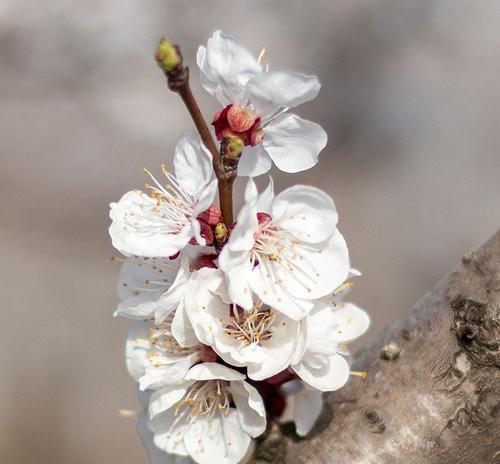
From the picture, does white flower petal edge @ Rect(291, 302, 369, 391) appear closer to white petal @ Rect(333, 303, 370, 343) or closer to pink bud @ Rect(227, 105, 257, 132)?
white petal @ Rect(333, 303, 370, 343)

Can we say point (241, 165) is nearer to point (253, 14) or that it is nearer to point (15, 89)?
point (15, 89)

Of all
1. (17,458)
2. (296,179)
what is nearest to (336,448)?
(17,458)

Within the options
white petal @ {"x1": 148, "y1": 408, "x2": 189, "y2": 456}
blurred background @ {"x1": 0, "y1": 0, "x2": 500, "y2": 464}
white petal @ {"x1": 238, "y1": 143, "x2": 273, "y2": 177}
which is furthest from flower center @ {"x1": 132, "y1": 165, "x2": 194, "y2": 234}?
blurred background @ {"x1": 0, "y1": 0, "x2": 500, "y2": 464}

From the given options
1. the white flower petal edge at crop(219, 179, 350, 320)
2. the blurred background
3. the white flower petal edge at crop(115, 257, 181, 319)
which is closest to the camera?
the white flower petal edge at crop(219, 179, 350, 320)

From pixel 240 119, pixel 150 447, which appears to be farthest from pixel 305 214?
pixel 150 447

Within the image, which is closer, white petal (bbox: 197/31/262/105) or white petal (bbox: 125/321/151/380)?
white petal (bbox: 197/31/262/105)

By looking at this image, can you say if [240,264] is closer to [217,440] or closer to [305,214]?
[305,214]
